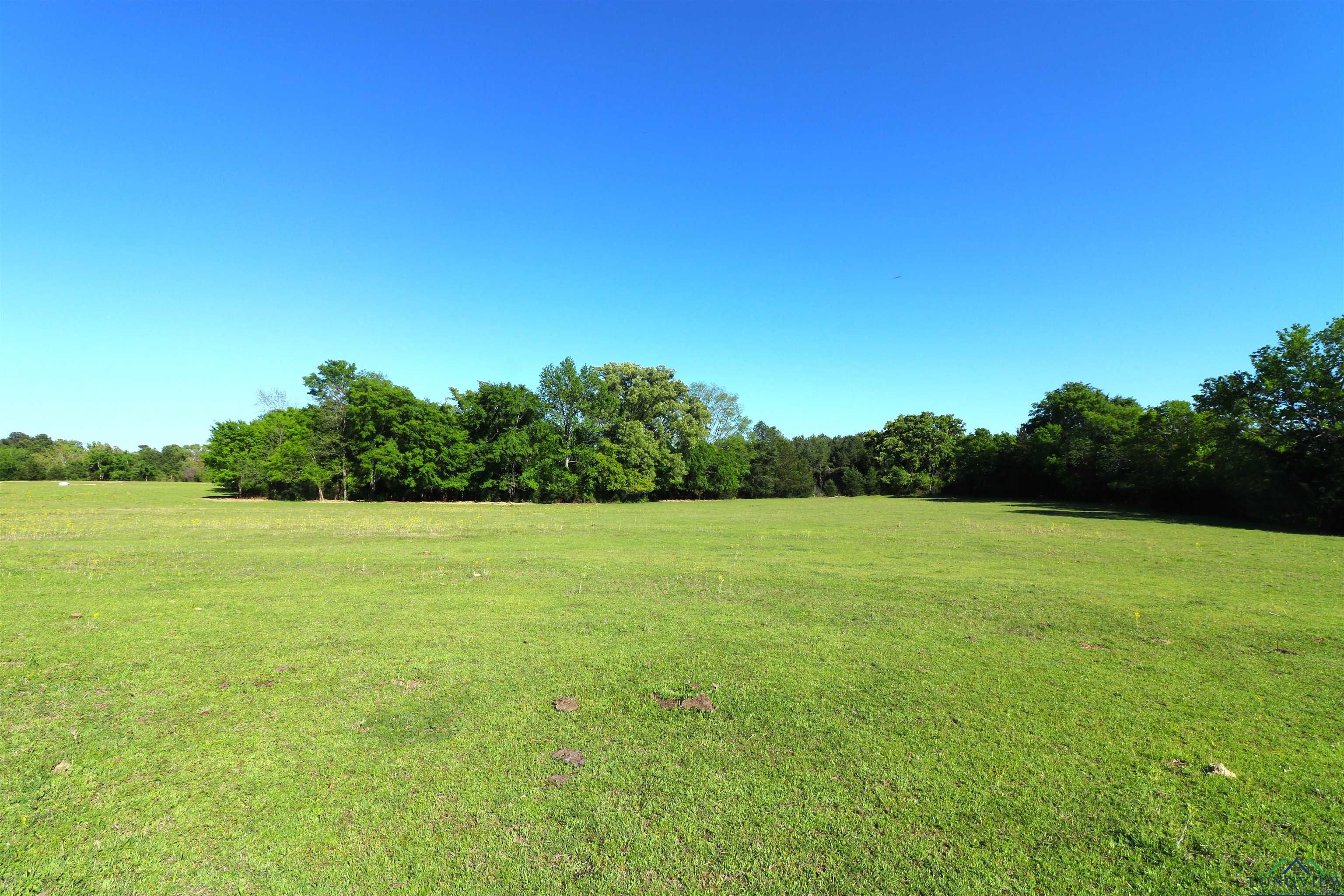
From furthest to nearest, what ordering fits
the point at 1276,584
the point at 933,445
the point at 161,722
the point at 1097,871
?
the point at 933,445 < the point at 1276,584 < the point at 161,722 < the point at 1097,871

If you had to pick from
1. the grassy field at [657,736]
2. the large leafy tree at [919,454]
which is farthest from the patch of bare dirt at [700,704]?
the large leafy tree at [919,454]

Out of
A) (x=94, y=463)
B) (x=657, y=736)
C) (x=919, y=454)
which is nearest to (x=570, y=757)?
(x=657, y=736)

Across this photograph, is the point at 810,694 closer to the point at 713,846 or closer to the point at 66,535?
the point at 713,846

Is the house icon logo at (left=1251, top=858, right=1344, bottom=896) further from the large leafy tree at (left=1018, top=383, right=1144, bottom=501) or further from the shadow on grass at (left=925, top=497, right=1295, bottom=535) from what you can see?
the large leafy tree at (left=1018, top=383, right=1144, bottom=501)

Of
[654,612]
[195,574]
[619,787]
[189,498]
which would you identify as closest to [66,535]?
[195,574]

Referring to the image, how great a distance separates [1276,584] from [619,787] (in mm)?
17535

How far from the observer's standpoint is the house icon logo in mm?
3279

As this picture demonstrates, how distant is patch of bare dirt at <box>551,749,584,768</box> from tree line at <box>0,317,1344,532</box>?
41.1m

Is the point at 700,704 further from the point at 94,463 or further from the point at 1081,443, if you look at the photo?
the point at 94,463

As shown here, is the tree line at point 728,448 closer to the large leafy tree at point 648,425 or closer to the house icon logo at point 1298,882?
the large leafy tree at point 648,425

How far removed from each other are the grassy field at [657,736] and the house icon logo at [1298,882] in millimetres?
75

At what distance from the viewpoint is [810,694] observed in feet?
20.2

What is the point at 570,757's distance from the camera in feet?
15.4

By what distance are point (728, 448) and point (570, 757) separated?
214 feet
